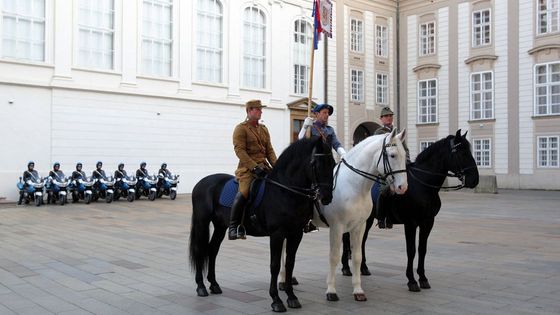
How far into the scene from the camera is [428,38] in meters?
33.5

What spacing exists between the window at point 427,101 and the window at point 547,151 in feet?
22.1

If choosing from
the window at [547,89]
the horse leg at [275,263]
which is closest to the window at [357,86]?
the window at [547,89]

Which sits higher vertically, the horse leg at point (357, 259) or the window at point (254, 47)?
the window at point (254, 47)

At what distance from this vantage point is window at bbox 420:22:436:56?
33250 mm

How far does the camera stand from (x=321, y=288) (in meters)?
Result: 6.44

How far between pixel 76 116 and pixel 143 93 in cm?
327

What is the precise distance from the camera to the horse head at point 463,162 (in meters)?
6.50

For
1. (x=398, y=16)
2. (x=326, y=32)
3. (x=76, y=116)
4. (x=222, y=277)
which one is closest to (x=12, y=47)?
(x=76, y=116)

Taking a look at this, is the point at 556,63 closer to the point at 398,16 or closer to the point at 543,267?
the point at 398,16

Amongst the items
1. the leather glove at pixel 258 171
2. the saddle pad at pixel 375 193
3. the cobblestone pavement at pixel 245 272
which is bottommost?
the cobblestone pavement at pixel 245 272

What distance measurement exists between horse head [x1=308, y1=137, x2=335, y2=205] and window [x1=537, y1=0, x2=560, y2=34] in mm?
27342

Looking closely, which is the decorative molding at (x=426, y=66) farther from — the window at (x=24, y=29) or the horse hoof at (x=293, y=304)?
the horse hoof at (x=293, y=304)

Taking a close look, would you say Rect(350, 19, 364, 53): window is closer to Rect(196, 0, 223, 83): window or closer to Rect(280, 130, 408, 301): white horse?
Rect(196, 0, 223, 83): window

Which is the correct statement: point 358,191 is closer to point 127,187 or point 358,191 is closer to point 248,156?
point 248,156
